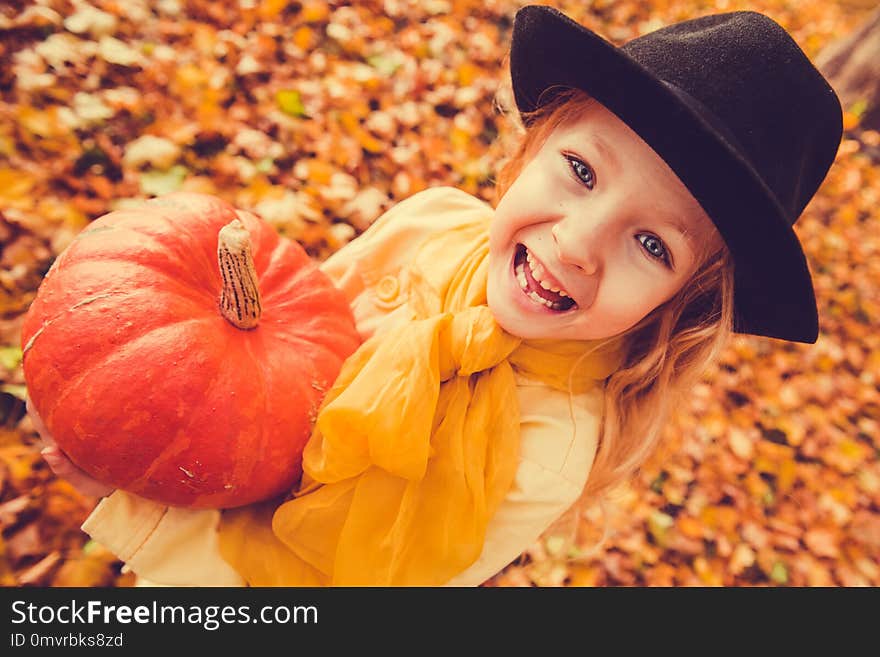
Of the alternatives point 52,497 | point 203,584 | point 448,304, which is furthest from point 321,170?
point 203,584

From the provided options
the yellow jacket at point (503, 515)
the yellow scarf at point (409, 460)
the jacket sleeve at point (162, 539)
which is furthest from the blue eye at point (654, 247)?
the jacket sleeve at point (162, 539)

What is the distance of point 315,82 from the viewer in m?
2.65

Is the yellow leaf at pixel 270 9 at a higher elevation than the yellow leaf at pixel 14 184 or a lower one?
higher

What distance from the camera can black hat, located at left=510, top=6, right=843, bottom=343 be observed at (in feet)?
2.85

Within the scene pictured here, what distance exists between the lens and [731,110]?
900 millimetres

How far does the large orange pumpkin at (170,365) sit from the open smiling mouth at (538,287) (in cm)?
47

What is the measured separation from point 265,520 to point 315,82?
2089 mm

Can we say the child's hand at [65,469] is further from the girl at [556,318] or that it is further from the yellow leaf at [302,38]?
the yellow leaf at [302,38]

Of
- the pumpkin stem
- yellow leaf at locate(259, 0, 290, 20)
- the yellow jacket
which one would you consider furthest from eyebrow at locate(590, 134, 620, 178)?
yellow leaf at locate(259, 0, 290, 20)

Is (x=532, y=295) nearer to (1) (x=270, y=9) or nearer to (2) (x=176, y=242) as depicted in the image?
(2) (x=176, y=242)

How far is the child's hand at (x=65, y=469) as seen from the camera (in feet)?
3.76

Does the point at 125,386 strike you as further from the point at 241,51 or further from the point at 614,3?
the point at 614,3

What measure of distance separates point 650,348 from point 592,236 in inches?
16.9

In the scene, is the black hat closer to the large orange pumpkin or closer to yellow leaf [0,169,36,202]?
the large orange pumpkin
